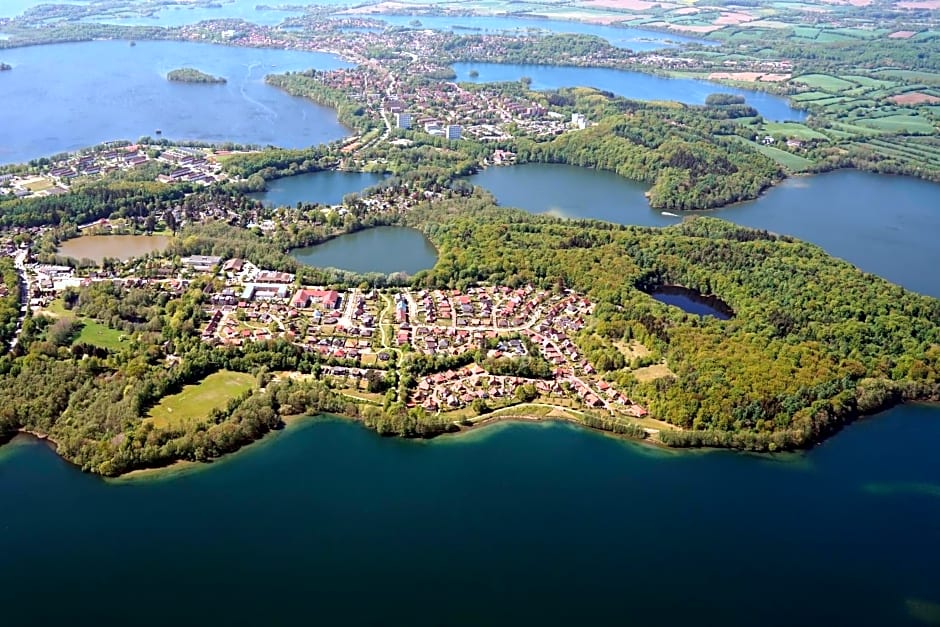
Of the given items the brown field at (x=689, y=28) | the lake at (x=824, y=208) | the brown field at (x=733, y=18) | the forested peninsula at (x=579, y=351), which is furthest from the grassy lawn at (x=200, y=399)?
the brown field at (x=733, y=18)

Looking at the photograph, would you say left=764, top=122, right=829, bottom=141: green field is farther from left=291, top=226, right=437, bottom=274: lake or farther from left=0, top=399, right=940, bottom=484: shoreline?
left=0, top=399, right=940, bottom=484: shoreline

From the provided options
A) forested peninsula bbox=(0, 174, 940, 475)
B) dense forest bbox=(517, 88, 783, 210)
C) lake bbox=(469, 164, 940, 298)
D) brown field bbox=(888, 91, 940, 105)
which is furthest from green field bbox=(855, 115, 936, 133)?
forested peninsula bbox=(0, 174, 940, 475)

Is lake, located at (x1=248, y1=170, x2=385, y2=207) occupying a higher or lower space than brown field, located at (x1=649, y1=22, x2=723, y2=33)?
lower

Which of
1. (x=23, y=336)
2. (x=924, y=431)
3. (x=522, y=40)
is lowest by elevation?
(x=924, y=431)

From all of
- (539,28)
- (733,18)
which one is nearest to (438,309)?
(539,28)

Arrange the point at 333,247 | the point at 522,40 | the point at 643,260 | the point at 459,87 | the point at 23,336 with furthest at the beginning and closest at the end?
the point at 522,40 → the point at 459,87 → the point at 333,247 → the point at 643,260 → the point at 23,336

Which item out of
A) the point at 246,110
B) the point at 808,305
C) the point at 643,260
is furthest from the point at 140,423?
the point at 246,110

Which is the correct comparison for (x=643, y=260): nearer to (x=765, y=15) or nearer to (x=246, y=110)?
(x=246, y=110)
